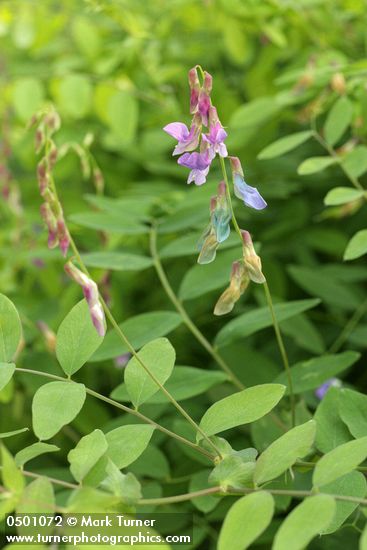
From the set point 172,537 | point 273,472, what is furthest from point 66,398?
point 172,537

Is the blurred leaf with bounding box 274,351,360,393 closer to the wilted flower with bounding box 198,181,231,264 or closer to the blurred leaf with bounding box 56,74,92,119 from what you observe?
the wilted flower with bounding box 198,181,231,264

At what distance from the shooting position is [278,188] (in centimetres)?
153

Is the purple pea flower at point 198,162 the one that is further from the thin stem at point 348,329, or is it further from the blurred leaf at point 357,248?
the thin stem at point 348,329

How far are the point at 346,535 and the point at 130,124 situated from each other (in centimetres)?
90

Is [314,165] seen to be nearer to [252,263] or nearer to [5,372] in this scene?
[252,263]

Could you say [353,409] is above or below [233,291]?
below

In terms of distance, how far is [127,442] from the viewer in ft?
2.50

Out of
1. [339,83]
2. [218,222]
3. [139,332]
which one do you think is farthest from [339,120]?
[218,222]

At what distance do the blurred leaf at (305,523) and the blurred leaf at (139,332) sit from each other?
1.36 ft

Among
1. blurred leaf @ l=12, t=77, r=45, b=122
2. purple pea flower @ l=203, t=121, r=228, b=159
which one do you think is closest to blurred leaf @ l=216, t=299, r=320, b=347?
purple pea flower @ l=203, t=121, r=228, b=159

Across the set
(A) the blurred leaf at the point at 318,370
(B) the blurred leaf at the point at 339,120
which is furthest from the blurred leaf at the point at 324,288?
(A) the blurred leaf at the point at 318,370

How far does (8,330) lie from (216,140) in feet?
0.94

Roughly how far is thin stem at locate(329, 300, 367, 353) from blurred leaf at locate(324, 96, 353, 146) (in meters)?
0.31

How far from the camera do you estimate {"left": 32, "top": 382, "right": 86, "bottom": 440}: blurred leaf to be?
0.73 meters
